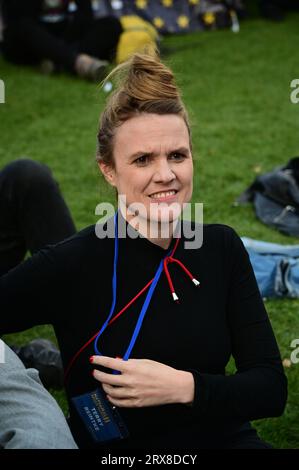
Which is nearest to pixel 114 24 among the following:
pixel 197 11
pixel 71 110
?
pixel 71 110

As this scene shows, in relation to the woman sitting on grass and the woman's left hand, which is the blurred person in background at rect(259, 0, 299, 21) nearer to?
the woman sitting on grass

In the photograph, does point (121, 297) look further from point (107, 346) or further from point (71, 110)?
point (71, 110)

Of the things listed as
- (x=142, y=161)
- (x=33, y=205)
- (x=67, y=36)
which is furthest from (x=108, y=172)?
(x=67, y=36)

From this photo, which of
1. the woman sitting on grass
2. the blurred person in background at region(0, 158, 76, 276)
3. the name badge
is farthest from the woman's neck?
the blurred person in background at region(0, 158, 76, 276)

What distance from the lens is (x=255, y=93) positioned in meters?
7.09

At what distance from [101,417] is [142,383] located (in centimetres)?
19

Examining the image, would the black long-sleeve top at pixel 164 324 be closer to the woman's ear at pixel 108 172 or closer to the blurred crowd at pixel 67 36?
the woman's ear at pixel 108 172

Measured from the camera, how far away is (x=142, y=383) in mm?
1728

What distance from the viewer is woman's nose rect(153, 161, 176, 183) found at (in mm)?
1834

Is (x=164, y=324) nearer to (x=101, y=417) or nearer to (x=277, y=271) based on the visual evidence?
(x=101, y=417)

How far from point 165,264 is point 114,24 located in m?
6.42

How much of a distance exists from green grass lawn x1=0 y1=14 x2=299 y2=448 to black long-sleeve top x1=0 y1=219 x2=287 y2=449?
0.83 meters

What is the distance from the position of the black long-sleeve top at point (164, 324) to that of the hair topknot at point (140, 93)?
12.8 inches

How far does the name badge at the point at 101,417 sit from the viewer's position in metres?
1.83
